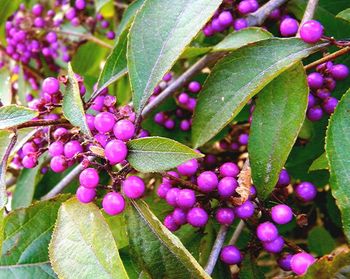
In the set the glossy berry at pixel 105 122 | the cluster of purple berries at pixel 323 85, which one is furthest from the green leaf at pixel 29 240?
the cluster of purple berries at pixel 323 85

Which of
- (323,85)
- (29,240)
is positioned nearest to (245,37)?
(323,85)

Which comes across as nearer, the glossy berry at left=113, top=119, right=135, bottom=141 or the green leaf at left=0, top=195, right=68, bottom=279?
the glossy berry at left=113, top=119, right=135, bottom=141

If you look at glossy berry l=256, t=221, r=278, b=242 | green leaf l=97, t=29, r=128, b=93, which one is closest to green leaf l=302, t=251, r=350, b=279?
glossy berry l=256, t=221, r=278, b=242

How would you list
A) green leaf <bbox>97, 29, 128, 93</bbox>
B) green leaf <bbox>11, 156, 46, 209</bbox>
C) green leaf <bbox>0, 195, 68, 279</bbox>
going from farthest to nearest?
green leaf <bbox>11, 156, 46, 209</bbox>
green leaf <bbox>97, 29, 128, 93</bbox>
green leaf <bbox>0, 195, 68, 279</bbox>

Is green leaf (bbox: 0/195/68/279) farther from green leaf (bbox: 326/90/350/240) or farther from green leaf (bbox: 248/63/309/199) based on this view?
green leaf (bbox: 326/90/350/240)

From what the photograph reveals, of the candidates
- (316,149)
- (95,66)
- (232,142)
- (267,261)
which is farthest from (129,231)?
(95,66)

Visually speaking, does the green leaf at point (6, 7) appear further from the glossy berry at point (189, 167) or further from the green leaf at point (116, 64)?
the glossy berry at point (189, 167)
